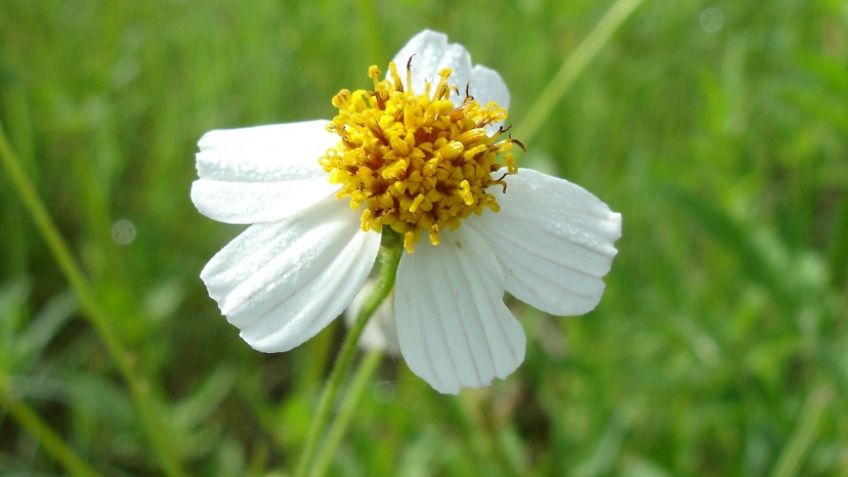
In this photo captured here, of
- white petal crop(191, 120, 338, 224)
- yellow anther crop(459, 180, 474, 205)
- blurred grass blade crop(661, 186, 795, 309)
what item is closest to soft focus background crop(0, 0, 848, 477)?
blurred grass blade crop(661, 186, 795, 309)

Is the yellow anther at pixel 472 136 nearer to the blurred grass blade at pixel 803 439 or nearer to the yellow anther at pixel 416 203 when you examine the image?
the yellow anther at pixel 416 203

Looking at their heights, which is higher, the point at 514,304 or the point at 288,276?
the point at 288,276

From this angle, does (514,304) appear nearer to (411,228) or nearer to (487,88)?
(487,88)

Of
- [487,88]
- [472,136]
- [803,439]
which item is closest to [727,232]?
[803,439]

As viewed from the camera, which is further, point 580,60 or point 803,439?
point 580,60

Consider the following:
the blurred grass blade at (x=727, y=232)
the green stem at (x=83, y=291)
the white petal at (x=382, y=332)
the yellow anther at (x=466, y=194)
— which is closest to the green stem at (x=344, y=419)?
the white petal at (x=382, y=332)

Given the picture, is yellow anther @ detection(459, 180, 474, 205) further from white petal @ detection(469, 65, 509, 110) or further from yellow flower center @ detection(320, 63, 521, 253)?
white petal @ detection(469, 65, 509, 110)

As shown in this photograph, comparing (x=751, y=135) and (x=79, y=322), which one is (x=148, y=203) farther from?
(x=751, y=135)
